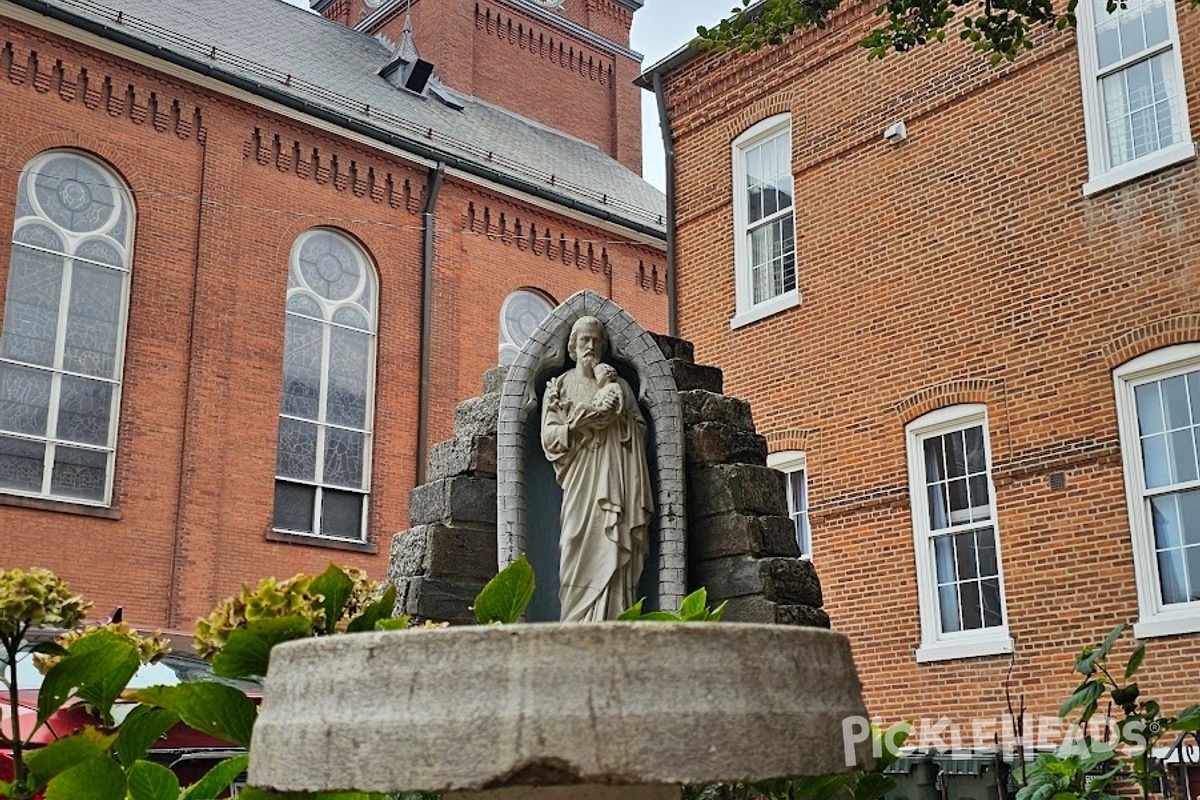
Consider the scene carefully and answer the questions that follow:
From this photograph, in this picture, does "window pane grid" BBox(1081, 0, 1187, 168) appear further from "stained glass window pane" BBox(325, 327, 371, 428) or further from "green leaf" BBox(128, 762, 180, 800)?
"stained glass window pane" BBox(325, 327, 371, 428)

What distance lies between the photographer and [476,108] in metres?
27.2

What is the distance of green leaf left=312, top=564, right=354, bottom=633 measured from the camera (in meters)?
2.04

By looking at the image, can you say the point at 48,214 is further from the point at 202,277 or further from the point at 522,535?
the point at 522,535

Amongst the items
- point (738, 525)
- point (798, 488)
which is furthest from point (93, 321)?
point (738, 525)

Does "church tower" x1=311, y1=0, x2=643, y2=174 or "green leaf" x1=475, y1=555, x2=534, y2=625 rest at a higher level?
"church tower" x1=311, y1=0, x2=643, y2=174

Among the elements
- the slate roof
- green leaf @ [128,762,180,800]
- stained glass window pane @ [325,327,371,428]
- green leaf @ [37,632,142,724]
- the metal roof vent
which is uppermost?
the metal roof vent

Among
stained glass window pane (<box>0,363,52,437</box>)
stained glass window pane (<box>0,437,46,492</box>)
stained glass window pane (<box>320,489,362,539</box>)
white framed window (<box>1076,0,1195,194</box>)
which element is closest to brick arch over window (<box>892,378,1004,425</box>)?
white framed window (<box>1076,0,1195,194</box>)

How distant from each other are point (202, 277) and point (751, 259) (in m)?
8.61

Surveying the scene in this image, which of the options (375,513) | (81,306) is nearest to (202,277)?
(81,306)

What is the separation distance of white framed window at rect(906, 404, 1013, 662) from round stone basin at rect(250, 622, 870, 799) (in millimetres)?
10605

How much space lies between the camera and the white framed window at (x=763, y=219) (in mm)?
14914

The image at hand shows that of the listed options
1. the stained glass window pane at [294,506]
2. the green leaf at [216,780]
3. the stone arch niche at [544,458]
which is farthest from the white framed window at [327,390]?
the green leaf at [216,780]

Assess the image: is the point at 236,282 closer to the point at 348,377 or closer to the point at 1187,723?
the point at 348,377

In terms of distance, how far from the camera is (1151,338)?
1103cm
